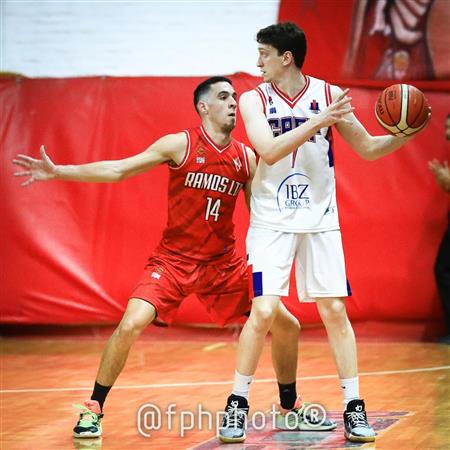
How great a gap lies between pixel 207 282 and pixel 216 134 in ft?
2.93

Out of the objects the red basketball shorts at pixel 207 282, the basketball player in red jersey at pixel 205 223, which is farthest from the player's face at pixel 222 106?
the red basketball shorts at pixel 207 282

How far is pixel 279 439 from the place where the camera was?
525 cm

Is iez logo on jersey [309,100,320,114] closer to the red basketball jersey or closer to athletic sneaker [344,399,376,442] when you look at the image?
the red basketball jersey

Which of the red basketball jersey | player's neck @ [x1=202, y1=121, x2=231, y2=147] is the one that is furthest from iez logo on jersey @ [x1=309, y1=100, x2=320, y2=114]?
player's neck @ [x1=202, y1=121, x2=231, y2=147]

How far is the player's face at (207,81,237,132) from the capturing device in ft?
19.8

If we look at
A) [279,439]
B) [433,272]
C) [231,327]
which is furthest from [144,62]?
[279,439]

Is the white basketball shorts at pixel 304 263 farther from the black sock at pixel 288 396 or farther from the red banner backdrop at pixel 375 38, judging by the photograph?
the red banner backdrop at pixel 375 38

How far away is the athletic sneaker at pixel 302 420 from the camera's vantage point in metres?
A: 5.50

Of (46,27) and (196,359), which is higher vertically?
(46,27)

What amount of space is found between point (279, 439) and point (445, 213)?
498cm

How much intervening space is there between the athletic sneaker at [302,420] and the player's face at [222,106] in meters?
1.67

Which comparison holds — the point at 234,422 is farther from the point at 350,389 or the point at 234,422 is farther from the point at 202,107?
the point at 202,107

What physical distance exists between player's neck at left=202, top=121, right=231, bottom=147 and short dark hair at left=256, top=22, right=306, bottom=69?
899 mm

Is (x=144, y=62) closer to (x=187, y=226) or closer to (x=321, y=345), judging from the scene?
(x=321, y=345)
